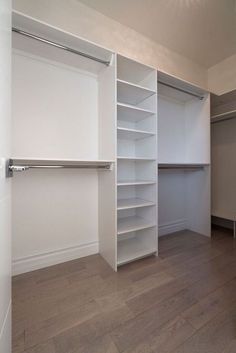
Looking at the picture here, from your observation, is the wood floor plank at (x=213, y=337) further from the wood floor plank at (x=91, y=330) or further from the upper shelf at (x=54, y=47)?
the upper shelf at (x=54, y=47)

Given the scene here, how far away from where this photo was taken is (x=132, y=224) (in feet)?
6.10

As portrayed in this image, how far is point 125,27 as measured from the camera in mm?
2078

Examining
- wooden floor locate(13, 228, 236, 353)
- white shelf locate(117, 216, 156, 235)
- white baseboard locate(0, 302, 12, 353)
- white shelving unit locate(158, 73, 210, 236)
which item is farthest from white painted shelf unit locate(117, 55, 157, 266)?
white baseboard locate(0, 302, 12, 353)

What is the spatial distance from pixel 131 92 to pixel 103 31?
0.81 m

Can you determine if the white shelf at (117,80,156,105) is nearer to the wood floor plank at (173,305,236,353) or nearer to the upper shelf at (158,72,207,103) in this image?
the upper shelf at (158,72,207,103)

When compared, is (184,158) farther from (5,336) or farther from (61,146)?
(5,336)

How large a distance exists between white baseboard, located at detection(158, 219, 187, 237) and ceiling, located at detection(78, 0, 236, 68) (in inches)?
101

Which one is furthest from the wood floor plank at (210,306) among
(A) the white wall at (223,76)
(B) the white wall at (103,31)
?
(A) the white wall at (223,76)

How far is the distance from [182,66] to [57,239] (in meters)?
2.99

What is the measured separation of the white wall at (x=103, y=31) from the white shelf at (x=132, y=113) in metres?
0.79

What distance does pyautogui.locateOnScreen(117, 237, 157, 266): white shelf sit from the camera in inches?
66.7

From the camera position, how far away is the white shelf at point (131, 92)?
5.55ft

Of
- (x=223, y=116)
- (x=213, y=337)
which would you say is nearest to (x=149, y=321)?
(x=213, y=337)

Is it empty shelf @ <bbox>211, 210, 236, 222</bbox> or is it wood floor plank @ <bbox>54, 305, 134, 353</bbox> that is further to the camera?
empty shelf @ <bbox>211, 210, 236, 222</bbox>
